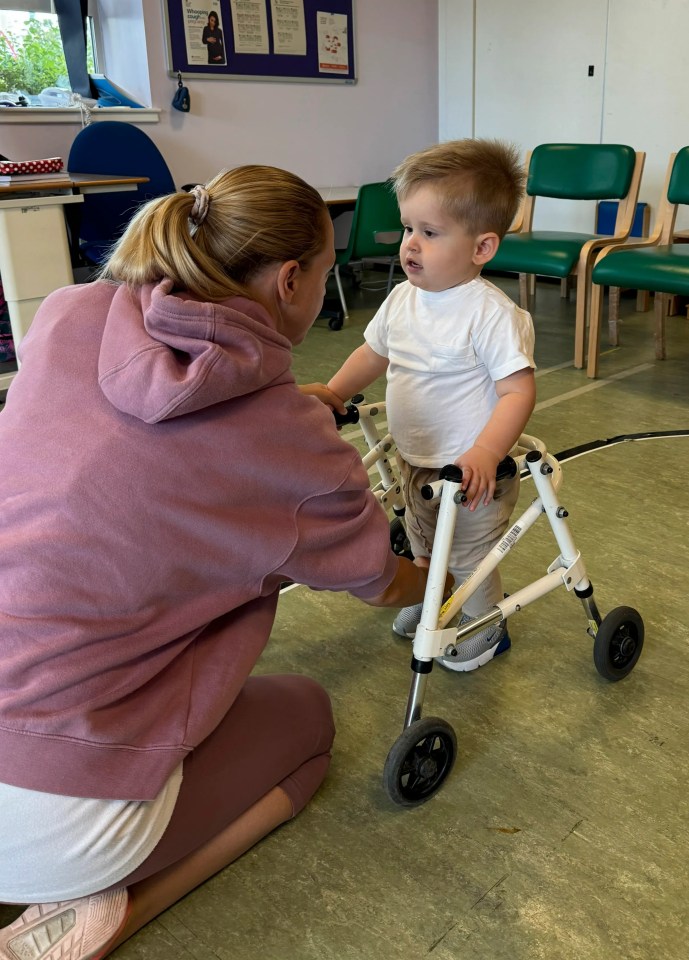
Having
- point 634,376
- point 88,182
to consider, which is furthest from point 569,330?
point 88,182

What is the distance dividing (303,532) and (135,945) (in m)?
0.60

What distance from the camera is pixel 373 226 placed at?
4594 mm

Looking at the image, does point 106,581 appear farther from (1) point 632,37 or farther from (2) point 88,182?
(1) point 632,37

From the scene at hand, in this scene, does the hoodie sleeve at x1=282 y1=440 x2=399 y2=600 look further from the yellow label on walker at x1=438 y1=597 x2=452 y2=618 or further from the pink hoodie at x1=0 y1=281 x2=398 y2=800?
the yellow label on walker at x1=438 y1=597 x2=452 y2=618

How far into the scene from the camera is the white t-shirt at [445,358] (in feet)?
4.84

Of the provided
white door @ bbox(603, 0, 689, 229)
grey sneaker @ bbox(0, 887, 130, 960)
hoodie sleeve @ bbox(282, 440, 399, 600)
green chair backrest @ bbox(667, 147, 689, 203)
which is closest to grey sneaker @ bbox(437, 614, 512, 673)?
hoodie sleeve @ bbox(282, 440, 399, 600)

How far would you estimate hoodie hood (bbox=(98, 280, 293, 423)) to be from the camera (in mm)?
911

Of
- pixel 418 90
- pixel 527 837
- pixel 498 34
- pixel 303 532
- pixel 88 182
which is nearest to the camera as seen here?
pixel 303 532

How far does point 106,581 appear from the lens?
37.3 inches

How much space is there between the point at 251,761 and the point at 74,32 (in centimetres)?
466

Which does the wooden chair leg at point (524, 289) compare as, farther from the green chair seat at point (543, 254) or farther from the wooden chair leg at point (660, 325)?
the wooden chair leg at point (660, 325)

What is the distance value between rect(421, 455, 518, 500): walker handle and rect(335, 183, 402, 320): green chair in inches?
133

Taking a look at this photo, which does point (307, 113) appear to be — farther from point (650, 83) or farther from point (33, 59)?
point (650, 83)

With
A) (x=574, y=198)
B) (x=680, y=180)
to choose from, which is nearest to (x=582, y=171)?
(x=574, y=198)
